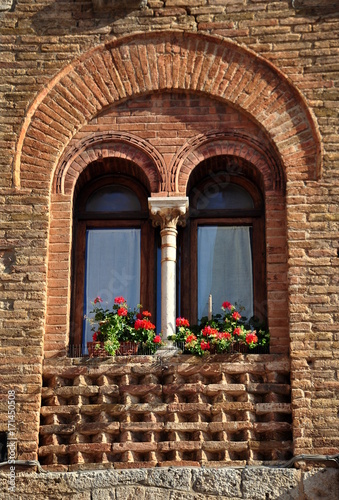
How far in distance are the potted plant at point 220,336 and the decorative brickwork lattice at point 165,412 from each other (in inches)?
4.9

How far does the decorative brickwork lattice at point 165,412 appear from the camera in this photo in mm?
10227

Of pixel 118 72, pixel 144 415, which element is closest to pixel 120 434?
pixel 144 415

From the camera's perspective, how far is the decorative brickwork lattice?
10.2 metres

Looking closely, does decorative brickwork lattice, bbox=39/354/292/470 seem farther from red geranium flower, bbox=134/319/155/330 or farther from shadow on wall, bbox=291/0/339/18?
shadow on wall, bbox=291/0/339/18

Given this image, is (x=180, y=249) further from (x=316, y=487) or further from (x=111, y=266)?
(x=316, y=487)

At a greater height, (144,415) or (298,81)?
(298,81)

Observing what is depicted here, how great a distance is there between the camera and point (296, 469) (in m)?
10.0

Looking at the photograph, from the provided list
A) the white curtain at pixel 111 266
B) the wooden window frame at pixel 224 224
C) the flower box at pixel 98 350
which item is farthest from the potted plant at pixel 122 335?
the wooden window frame at pixel 224 224

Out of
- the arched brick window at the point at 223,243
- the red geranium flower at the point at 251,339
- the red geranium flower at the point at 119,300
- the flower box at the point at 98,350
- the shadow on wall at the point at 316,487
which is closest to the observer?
the shadow on wall at the point at 316,487

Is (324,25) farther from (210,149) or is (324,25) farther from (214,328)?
(214,328)

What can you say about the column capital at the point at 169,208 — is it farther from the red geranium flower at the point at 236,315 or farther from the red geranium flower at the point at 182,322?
the red geranium flower at the point at 236,315

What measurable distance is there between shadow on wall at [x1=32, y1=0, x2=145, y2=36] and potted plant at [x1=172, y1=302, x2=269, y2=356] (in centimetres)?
337

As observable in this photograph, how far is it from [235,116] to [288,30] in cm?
109

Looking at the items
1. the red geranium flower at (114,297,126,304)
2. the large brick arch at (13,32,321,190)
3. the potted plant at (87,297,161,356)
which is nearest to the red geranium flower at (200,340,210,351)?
the potted plant at (87,297,161,356)
